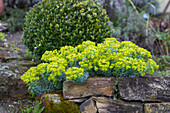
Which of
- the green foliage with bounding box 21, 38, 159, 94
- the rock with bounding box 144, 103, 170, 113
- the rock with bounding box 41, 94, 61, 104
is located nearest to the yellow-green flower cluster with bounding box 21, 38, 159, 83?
the green foliage with bounding box 21, 38, 159, 94

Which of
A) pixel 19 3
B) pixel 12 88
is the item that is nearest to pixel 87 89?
pixel 12 88

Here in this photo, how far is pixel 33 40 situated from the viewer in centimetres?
369

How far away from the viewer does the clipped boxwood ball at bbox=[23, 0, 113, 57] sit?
3373mm

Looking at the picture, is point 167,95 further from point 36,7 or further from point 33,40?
point 36,7

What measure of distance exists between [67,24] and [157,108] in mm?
2051

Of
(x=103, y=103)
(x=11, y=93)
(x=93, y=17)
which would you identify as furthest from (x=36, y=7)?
(x=103, y=103)

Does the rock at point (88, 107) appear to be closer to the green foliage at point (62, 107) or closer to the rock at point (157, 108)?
the green foliage at point (62, 107)

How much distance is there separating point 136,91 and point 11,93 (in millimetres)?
1994

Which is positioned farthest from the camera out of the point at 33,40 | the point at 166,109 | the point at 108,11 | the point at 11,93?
the point at 108,11

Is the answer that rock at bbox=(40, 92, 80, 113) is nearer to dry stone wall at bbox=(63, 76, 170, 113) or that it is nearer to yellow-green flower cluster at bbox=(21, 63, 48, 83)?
dry stone wall at bbox=(63, 76, 170, 113)

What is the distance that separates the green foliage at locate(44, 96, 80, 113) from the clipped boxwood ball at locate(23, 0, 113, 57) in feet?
3.93

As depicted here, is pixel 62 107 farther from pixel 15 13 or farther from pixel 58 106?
pixel 15 13

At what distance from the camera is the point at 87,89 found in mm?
2627

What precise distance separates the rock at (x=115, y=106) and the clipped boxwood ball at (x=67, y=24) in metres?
1.27
